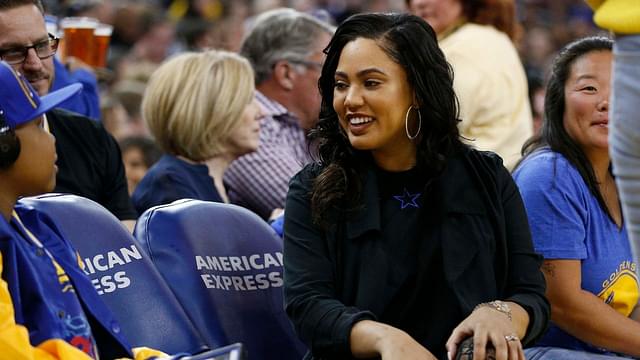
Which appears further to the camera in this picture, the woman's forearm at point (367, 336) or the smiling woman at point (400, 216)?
the smiling woman at point (400, 216)

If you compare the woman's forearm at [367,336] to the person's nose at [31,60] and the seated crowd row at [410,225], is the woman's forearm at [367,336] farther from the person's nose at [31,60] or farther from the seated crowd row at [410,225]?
the person's nose at [31,60]

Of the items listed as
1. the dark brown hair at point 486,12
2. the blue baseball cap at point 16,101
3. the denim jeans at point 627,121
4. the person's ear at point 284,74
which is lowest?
the person's ear at point 284,74

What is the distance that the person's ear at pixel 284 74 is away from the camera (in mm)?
5473

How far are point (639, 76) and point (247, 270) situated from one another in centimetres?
180

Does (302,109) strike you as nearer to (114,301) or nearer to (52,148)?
(114,301)

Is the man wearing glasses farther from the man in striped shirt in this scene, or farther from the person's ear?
the person's ear

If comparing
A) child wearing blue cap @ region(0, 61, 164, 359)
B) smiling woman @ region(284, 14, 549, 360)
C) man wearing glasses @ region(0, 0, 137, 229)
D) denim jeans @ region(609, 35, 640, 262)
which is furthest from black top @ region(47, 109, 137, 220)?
denim jeans @ region(609, 35, 640, 262)

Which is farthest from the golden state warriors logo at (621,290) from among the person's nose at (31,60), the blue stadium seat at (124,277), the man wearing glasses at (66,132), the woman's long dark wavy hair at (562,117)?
the person's nose at (31,60)

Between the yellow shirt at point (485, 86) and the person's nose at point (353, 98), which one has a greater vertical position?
the person's nose at point (353, 98)

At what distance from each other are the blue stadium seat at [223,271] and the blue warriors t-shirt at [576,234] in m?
0.81

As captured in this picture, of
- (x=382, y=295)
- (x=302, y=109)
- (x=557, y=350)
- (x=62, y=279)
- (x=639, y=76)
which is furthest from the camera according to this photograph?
(x=302, y=109)

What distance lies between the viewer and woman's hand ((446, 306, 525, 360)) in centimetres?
306

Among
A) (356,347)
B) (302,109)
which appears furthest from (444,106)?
(302,109)

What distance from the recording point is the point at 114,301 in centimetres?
348
